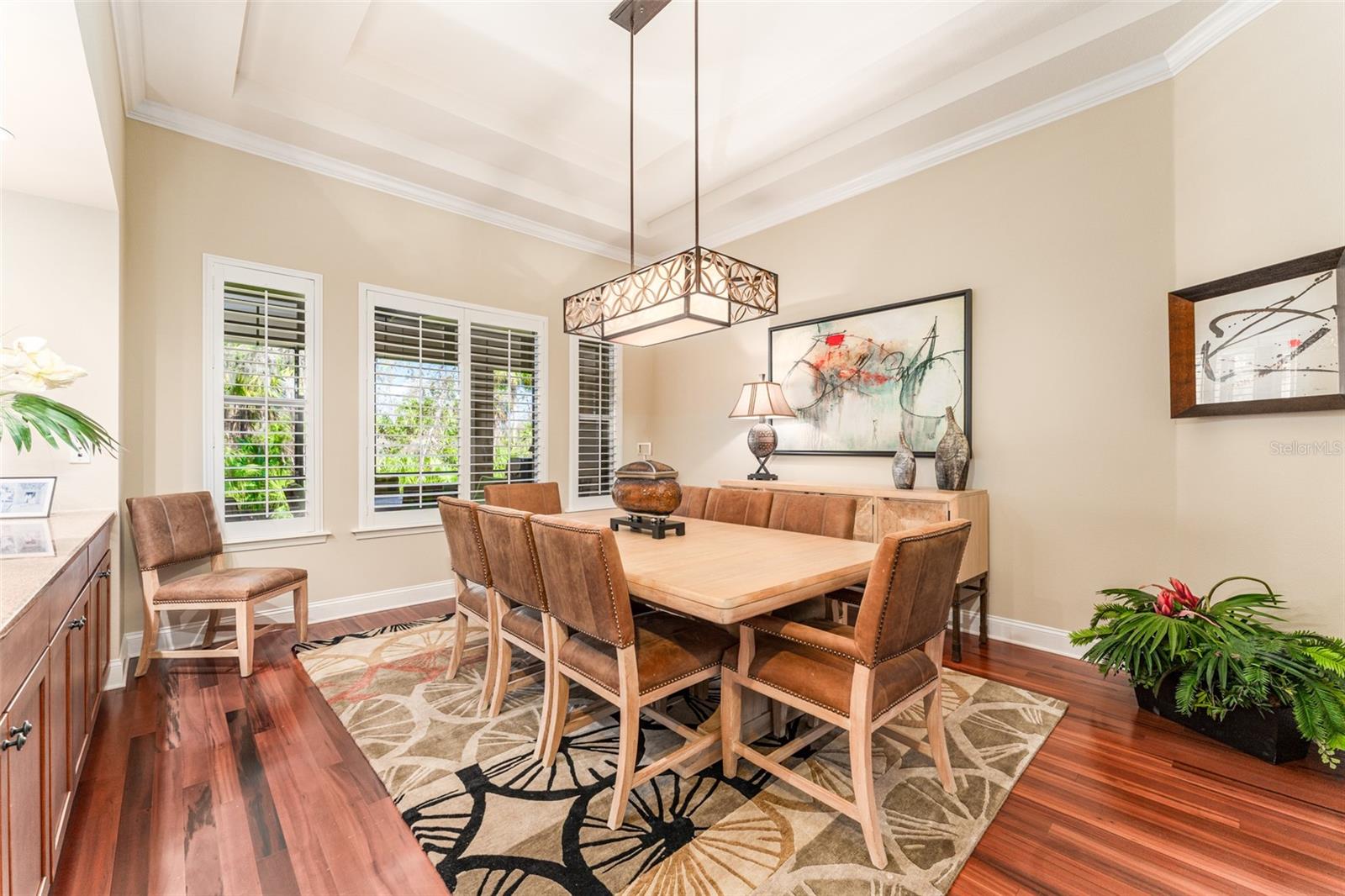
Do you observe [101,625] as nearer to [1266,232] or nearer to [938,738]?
[938,738]

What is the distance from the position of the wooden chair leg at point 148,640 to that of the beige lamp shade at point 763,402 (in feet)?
12.0

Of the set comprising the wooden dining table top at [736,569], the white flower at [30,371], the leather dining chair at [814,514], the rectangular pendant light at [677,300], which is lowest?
the wooden dining table top at [736,569]

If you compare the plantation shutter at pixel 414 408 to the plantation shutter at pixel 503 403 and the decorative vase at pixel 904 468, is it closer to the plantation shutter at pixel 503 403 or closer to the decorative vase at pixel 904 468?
the plantation shutter at pixel 503 403

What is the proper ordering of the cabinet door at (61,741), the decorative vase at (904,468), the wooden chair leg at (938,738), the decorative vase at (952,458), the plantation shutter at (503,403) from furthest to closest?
1. the plantation shutter at (503,403)
2. the decorative vase at (904,468)
3. the decorative vase at (952,458)
4. the wooden chair leg at (938,738)
5. the cabinet door at (61,741)

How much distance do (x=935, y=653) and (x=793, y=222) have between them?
356cm

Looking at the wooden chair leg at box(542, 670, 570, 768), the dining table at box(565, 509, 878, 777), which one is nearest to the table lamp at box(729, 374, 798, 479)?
the dining table at box(565, 509, 878, 777)

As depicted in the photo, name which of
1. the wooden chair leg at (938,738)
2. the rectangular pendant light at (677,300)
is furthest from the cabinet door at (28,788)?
the wooden chair leg at (938,738)

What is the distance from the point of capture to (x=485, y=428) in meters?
4.49

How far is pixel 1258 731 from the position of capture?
210 centimetres

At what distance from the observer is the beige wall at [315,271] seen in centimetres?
316

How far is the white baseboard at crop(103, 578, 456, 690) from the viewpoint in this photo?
114 inches

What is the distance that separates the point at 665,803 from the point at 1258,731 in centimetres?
224

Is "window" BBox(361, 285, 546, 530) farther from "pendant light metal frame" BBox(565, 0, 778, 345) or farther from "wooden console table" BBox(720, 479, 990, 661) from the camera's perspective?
"wooden console table" BBox(720, 479, 990, 661)

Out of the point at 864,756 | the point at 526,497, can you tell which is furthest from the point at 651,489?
the point at 864,756
